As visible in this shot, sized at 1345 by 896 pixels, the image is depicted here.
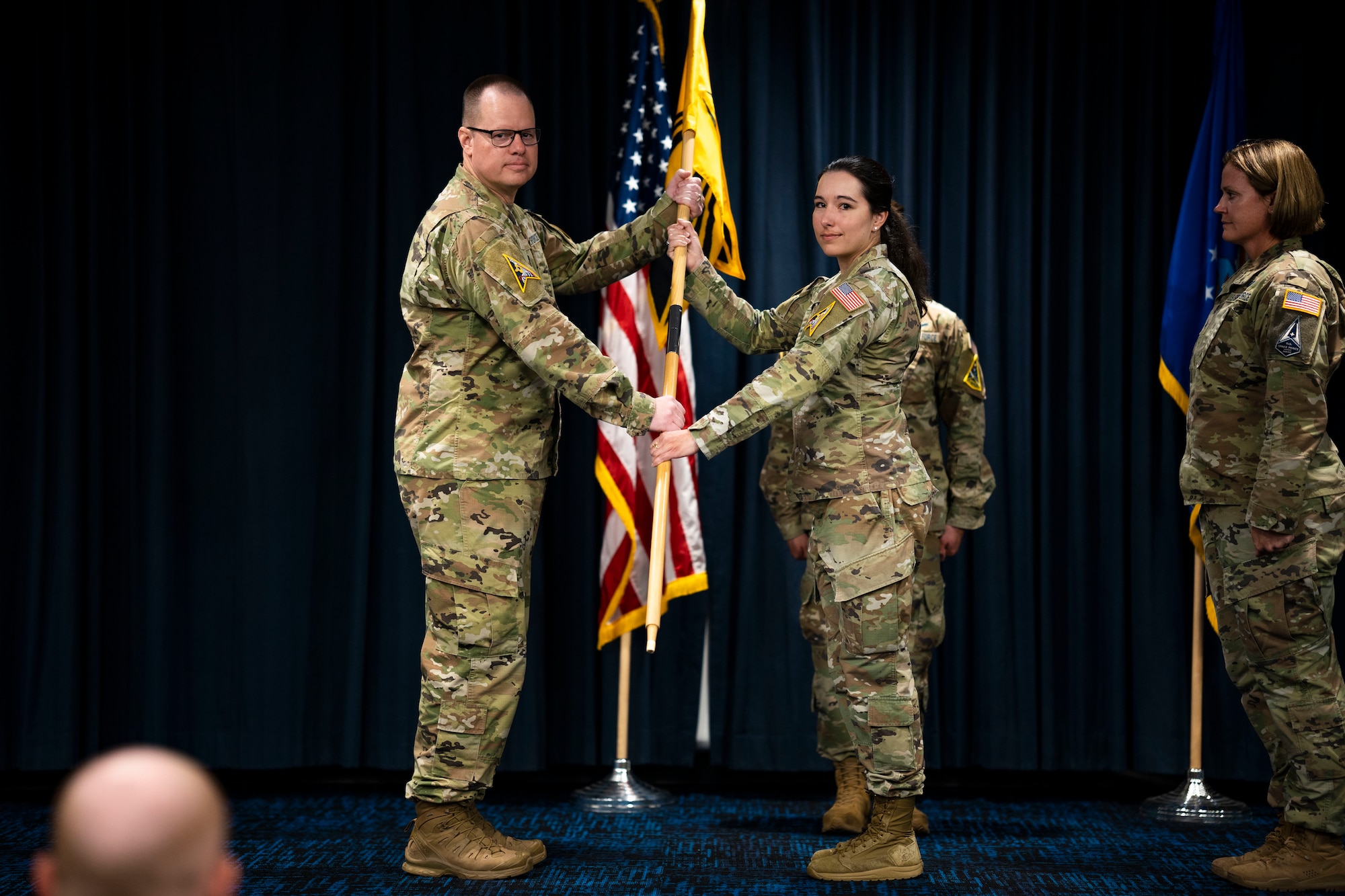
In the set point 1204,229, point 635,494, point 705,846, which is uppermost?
point 1204,229

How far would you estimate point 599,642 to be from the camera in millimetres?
3941

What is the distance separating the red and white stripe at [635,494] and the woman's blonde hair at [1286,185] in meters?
1.75

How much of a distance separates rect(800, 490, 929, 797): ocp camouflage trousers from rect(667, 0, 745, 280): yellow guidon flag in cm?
99

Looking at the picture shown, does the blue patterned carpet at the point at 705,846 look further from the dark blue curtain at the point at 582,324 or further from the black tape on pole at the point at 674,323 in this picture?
the black tape on pole at the point at 674,323

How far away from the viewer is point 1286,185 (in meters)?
2.93

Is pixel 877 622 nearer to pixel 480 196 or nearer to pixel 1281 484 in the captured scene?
pixel 1281 484

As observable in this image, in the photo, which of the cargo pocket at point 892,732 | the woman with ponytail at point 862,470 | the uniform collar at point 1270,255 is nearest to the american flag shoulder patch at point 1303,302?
the uniform collar at point 1270,255

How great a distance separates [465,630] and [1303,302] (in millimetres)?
2169

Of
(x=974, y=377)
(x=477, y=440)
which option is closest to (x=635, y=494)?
(x=477, y=440)

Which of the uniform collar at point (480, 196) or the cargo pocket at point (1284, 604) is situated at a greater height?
the uniform collar at point (480, 196)

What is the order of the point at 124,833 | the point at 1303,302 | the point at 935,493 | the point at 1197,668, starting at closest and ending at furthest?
the point at 124,833 → the point at 1303,302 → the point at 935,493 → the point at 1197,668

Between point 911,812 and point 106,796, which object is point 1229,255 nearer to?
point 911,812

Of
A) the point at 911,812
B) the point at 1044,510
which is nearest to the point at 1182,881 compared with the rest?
the point at 911,812

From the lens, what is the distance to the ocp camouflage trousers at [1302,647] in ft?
9.37
